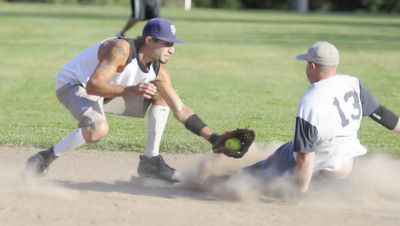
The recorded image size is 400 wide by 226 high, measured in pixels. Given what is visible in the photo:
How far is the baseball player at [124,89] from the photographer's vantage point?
663 cm

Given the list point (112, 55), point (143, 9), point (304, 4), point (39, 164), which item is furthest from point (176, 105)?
point (304, 4)

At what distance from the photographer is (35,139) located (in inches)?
356

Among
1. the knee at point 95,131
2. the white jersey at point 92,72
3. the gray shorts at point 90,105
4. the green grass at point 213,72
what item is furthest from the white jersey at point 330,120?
the green grass at point 213,72

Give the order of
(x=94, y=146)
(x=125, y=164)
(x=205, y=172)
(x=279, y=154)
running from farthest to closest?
(x=94, y=146) → (x=125, y=164) → (x=205, y=172) → (x=279, y=154)

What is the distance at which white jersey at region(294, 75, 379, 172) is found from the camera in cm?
612

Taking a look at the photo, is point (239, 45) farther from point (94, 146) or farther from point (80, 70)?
point (80, 70)

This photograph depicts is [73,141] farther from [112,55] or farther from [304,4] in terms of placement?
[304,4]

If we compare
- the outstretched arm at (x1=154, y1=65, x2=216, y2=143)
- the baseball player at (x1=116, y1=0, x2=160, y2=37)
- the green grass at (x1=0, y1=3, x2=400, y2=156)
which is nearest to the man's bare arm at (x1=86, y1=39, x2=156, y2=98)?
the outstretched arm at (x1=154, y1=65, x2=216, y2=143)

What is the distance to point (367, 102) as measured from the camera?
657 cm

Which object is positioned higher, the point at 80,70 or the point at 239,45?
the point at 80,70

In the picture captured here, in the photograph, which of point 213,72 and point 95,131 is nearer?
point 95,131

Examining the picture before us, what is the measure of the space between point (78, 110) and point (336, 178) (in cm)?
240

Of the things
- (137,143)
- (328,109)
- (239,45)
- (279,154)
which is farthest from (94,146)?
(239,45)

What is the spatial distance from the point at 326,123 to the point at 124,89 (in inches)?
69.4
